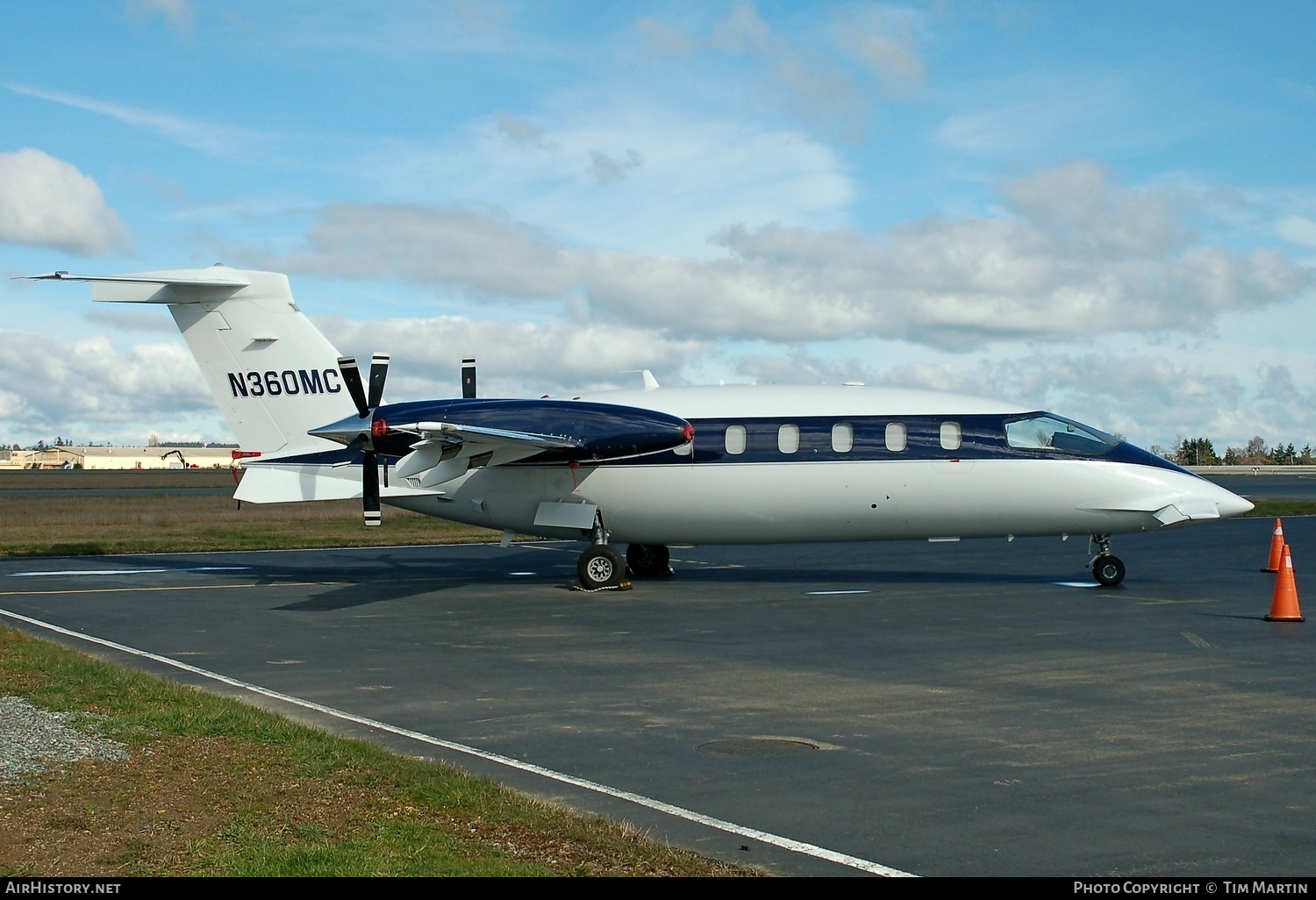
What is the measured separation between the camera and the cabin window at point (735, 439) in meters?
22.9

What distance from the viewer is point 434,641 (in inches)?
661

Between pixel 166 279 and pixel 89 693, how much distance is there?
13951 mm

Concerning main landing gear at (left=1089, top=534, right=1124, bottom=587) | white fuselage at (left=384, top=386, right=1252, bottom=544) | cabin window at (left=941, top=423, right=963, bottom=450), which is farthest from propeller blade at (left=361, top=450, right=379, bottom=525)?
main landing gear at (left=1089, top=534, right=1124, bottom=587)

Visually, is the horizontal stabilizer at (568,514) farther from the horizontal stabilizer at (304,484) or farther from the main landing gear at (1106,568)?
the main landing gear at (1106,568)

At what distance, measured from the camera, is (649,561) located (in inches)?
1019

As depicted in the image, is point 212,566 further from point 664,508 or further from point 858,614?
point 858,614

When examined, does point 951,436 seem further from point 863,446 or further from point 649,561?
point 649,561

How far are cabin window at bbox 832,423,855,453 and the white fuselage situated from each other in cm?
20

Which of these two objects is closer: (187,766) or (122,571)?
(187,766)

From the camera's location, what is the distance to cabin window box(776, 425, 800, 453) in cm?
2275

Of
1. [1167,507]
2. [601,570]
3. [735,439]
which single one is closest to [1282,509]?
[1167,507]

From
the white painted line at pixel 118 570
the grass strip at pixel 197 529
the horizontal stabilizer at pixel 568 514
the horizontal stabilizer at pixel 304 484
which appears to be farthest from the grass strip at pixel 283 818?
the grass strip at pixel 197 529

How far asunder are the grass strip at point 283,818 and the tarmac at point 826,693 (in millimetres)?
584
